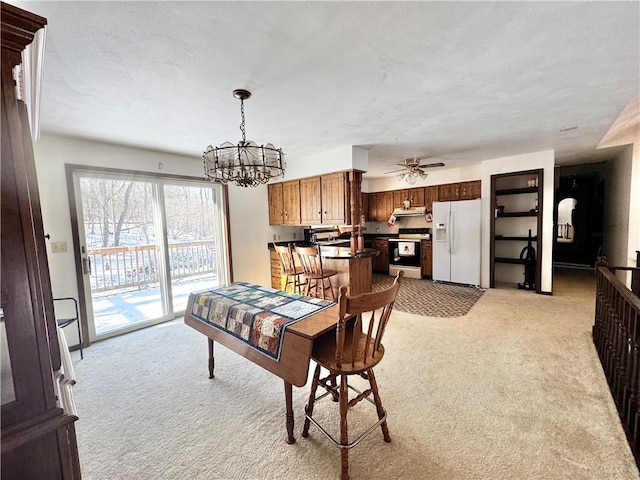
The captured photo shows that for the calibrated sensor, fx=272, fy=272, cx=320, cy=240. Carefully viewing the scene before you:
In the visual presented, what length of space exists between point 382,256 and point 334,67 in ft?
17.1

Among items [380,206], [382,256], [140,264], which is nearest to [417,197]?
[380,206]

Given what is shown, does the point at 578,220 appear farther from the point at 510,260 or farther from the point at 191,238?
the point at 191,238

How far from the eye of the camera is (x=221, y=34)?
151 cm

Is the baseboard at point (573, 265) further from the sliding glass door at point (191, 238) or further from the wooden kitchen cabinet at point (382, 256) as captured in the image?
the sliding glass door at point (191, 238)

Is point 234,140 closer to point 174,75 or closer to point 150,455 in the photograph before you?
point 174,75

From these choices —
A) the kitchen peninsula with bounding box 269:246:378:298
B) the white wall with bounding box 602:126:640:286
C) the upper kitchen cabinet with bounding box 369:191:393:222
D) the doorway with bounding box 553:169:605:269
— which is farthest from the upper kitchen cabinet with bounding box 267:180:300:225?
the doorway with bounding box 553:169:605:269

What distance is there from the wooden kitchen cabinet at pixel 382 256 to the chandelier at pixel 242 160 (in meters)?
4.72

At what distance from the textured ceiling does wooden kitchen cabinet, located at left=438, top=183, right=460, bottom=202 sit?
246cm

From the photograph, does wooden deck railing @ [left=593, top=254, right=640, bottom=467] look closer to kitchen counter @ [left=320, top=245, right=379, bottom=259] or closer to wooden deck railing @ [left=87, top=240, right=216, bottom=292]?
kitchen counter @ [left=320, top=245, right=379, bottom=259]

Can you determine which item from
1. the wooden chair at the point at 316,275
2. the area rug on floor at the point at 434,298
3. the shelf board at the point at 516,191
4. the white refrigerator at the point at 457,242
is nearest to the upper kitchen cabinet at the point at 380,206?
the white refrigerator at the point at 457,242

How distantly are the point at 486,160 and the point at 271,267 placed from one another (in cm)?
438

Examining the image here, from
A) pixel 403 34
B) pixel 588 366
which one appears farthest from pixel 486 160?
pixel 403 34

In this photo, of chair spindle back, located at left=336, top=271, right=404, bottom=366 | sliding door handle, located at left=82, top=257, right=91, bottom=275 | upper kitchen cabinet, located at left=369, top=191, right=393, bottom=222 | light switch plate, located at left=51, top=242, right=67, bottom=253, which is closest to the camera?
chair spindle back, located at left=336, top=271, right=404, bottom=366

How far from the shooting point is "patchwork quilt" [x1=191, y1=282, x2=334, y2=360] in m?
1.69
